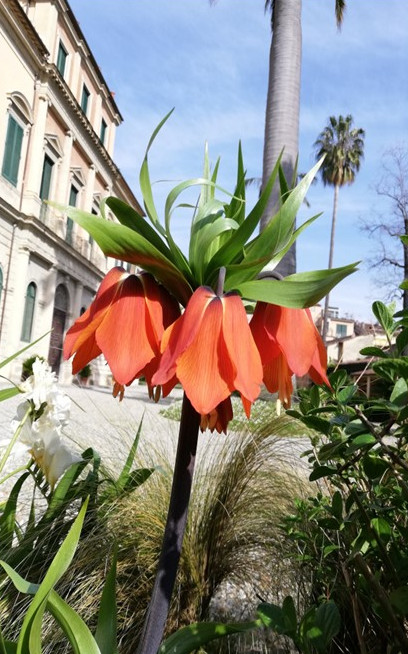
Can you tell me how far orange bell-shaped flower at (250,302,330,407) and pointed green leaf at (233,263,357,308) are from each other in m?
0.06

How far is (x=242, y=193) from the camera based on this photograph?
2.99ft

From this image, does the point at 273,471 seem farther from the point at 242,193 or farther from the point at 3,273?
the point at 3,273

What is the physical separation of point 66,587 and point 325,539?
31.6 inches

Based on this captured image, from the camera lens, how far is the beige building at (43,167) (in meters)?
17.0

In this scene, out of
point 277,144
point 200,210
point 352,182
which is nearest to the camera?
point 200,210

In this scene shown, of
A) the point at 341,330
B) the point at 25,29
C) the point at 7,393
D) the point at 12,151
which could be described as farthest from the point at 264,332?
the point at 341,330

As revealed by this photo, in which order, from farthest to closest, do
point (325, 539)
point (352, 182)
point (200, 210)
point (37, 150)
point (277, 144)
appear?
point (352, 182), point (37, 150), point (277, 144), point (325, 539), point (200, 210)

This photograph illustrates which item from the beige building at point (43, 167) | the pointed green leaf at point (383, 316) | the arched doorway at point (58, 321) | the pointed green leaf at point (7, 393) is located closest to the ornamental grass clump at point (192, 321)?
the pointed green leaf at point (383, 316)

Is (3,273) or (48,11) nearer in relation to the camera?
(3,273)

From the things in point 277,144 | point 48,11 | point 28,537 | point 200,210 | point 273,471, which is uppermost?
point 48,11

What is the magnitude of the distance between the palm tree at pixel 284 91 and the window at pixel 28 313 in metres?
13.1

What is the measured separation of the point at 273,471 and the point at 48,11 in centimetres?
2186

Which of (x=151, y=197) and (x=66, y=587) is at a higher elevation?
(x=151, y=197)

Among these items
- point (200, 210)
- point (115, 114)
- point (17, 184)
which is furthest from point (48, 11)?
point (200, 210)
